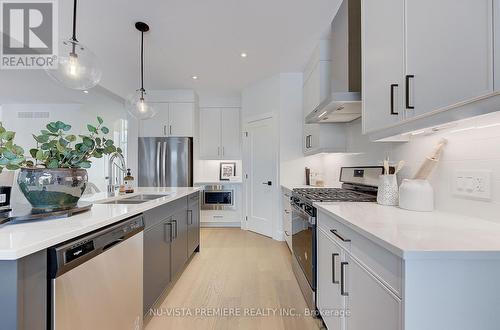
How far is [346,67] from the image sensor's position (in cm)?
202

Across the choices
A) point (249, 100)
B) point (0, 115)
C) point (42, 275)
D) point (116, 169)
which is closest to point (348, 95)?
point (42, 275)

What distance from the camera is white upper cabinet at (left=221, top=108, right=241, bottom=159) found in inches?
193

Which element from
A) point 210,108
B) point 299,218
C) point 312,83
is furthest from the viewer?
point 210,108

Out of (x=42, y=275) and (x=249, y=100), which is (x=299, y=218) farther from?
(x=249, y=100)

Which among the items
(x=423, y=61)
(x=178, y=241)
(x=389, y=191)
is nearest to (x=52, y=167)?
(x=178, y=241)

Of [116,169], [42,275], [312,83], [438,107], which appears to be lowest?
[42,275]

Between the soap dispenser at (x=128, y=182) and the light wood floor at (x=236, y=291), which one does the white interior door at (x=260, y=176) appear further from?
the soap dispenser at (x=128, y=182)

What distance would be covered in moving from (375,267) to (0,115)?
8.03 metres

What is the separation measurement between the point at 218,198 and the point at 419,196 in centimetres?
368

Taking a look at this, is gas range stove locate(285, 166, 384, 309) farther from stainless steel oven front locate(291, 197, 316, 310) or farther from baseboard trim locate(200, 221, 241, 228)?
baseboard trim locate(200, 221, 241, 228)

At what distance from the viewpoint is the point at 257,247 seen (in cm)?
344

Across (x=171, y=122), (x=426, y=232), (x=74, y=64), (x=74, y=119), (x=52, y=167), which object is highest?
(x=74, y=119)

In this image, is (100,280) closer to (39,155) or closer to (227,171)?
(39,155)

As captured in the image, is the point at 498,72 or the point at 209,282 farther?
the point at 209,282
